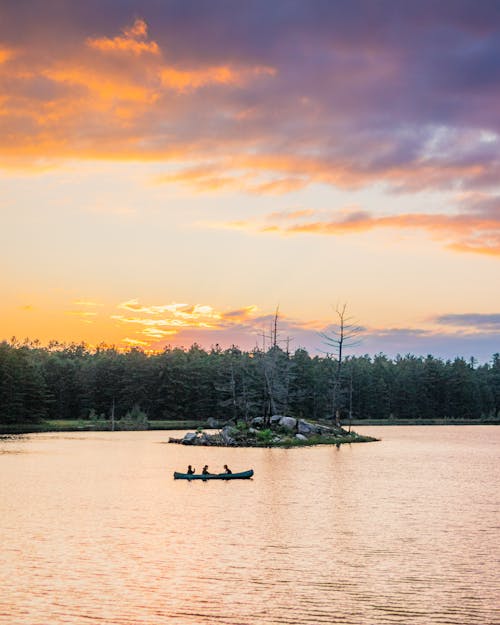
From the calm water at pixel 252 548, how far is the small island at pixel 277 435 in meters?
31.2

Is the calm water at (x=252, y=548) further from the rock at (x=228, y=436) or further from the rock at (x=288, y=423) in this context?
the rock at (x=228, y=436)

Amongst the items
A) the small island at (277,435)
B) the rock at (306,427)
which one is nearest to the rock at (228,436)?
the small island at (277,435)

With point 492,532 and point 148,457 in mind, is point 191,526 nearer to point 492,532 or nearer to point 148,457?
point 492,532

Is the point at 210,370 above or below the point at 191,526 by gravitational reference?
above

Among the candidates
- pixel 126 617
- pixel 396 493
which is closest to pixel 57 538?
pixel 126 617

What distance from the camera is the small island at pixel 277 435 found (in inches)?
3816

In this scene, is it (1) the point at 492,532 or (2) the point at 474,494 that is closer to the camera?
(1) the point at 492,532

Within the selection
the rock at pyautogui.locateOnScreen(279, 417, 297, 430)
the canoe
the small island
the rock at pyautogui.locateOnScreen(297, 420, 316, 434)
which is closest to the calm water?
the canoe

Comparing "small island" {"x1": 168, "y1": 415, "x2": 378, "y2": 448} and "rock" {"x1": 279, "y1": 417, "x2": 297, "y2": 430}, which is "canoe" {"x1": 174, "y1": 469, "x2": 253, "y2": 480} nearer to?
"small island" {"x1": 168, "y1": 415, "x2": 378, "y2": 448}

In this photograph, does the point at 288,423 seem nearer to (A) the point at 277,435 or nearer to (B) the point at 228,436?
(A) the point at 277,435

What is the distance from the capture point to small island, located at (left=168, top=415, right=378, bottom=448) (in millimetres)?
96938

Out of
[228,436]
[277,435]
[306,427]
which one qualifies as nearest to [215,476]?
[277,435]

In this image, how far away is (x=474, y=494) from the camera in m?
51.4

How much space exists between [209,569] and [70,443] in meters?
83.6
